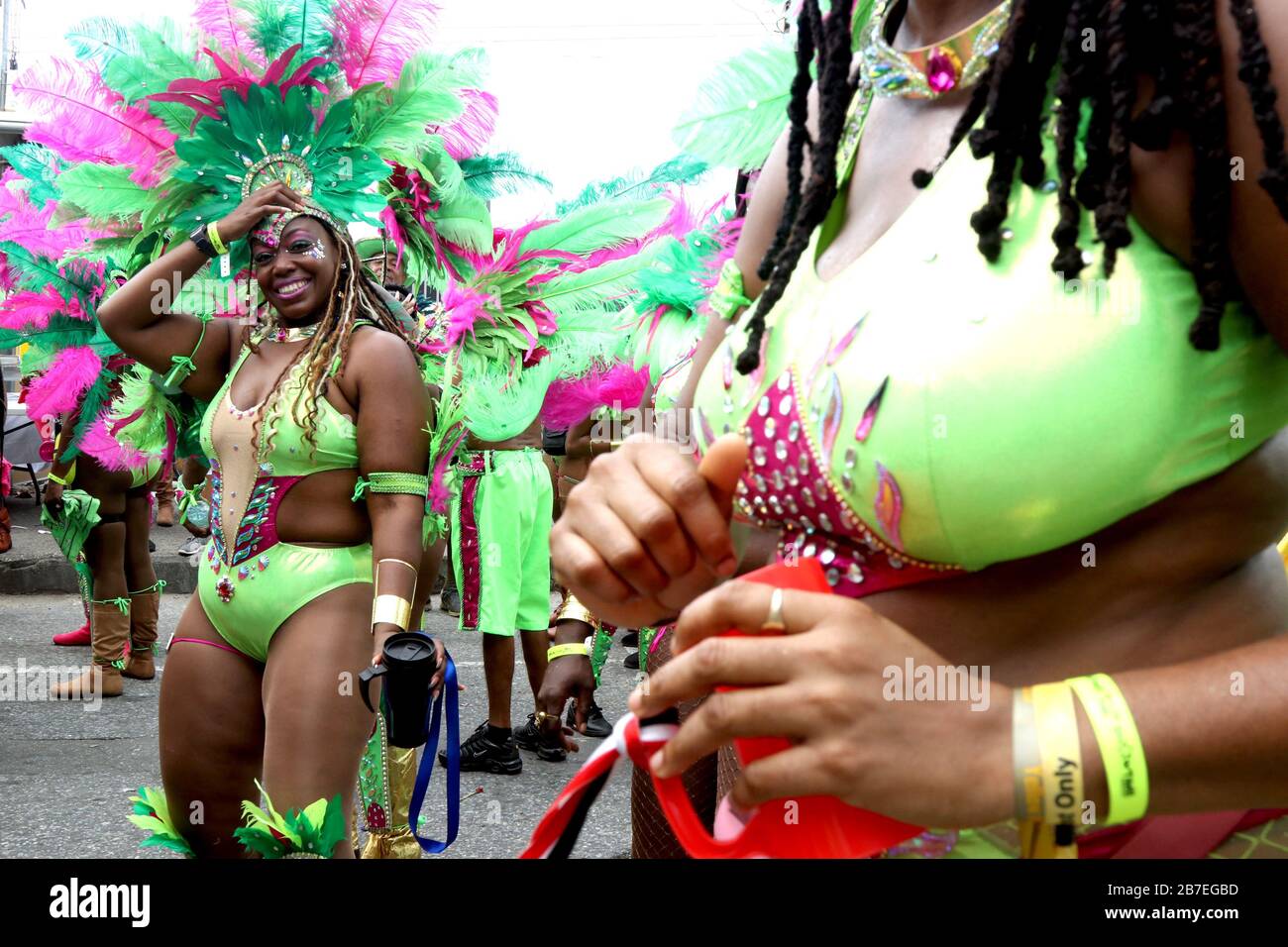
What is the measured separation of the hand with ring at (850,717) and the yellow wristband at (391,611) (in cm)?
238

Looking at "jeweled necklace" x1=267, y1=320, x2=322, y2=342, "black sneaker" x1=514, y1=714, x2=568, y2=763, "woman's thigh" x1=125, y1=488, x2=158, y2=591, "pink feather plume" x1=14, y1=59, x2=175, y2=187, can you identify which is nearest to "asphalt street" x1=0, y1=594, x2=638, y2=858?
"black sneaker" x1=514, y1=714, x2=568, y2=763

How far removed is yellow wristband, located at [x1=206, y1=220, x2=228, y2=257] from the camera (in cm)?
366

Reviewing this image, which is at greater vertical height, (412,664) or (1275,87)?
(1275,87)

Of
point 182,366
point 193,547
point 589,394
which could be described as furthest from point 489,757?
point 193,547

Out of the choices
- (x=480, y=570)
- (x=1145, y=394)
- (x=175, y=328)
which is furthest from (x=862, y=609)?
(x=480, y=570)

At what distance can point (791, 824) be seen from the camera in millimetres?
928

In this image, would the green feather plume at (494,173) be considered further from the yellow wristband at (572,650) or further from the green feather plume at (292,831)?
the green feather plume at (292,831)

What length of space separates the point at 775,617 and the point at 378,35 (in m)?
3.51

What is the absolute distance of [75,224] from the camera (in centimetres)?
423

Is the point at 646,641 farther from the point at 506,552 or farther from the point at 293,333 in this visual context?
the point at 506,552

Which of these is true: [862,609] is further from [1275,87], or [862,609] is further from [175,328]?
[175,328]

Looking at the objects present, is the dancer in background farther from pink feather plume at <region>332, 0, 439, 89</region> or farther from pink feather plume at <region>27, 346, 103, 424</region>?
pink feather plume at <region>27, 346, 103, 424</region>
